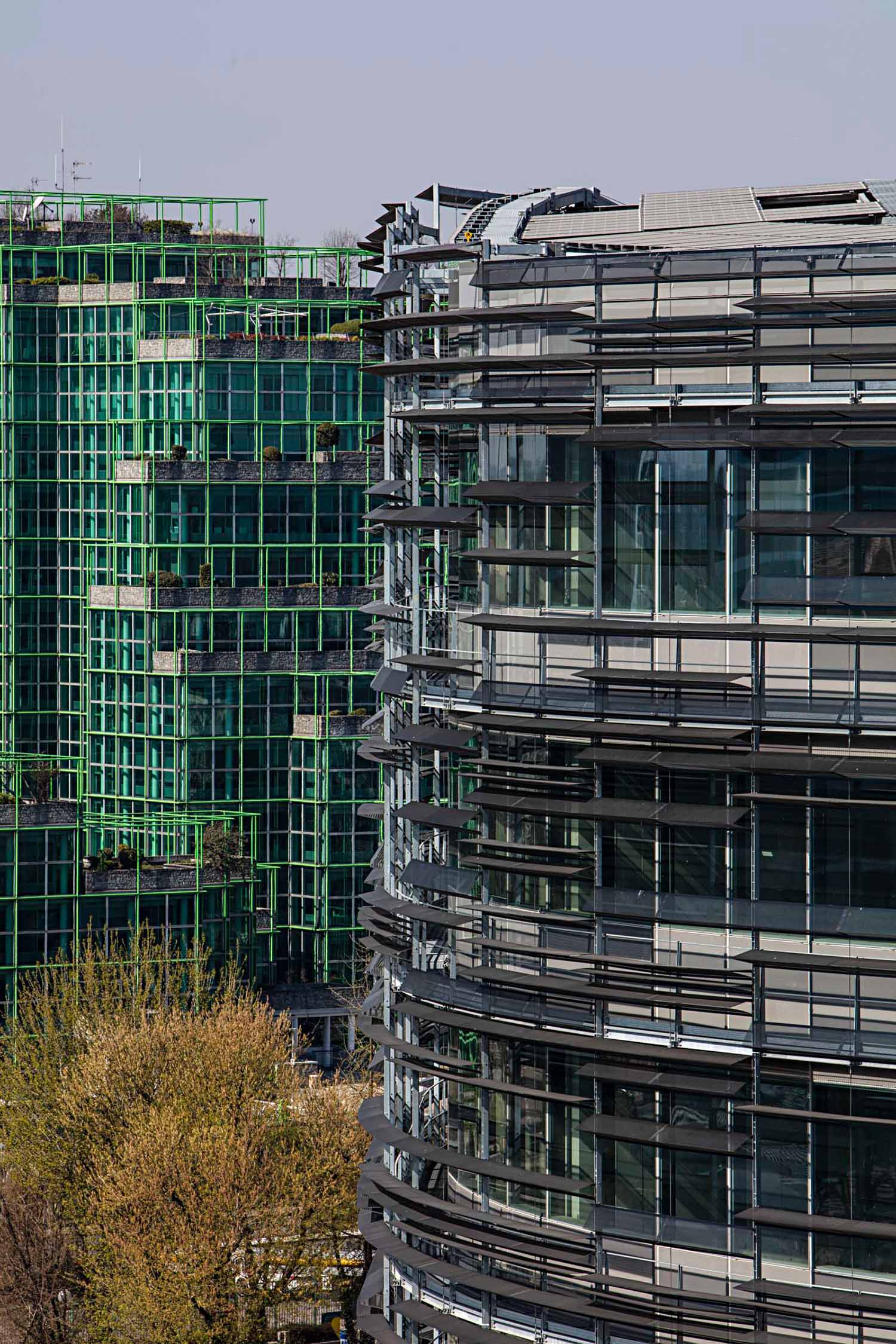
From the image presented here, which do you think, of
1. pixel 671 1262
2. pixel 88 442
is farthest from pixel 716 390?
pixel 88 442

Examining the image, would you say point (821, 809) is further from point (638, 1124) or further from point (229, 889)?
point (229, 889)

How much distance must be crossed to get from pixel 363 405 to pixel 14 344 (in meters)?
19.8

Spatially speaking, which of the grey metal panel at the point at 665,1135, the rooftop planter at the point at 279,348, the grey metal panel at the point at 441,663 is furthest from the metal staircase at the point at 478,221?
the rooftop planter at the point at 279,348

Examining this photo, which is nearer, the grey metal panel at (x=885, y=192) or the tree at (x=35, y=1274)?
the grey metal panel at (x=885, y=192)

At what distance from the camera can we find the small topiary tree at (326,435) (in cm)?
10081

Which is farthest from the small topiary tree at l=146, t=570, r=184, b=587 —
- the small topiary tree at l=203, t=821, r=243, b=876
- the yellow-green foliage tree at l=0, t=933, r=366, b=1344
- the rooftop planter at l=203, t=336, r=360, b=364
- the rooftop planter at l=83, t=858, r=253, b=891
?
the yellow-green foliage tree at l=0, t=933, r=366, b=1344

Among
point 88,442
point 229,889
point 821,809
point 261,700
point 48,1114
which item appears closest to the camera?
point 821,809

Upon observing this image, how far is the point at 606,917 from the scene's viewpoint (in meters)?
38.4

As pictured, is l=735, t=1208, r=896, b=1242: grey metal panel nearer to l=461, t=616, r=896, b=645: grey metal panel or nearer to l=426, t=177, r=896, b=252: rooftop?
l=461, t=616, r=896, b=645: grey metal panel

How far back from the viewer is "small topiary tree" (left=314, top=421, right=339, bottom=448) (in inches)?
3969

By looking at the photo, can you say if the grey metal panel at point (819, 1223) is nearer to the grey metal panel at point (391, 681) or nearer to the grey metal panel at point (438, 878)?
the grey metal panel at point (438, 878)

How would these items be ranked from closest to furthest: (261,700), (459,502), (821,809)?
(821,809) < (459,502) < (261,700)

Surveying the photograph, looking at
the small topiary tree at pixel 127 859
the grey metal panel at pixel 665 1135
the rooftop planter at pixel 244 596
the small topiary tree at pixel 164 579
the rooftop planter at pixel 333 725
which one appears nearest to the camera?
the grey metal panel at pixel 665 1135

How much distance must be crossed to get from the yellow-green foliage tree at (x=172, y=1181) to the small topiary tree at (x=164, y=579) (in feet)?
105
